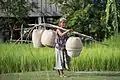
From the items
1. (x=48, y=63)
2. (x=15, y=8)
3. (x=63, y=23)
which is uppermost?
(x=15, y=8)

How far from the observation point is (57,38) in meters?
8.45

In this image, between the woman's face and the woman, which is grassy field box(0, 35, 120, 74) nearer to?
the woman

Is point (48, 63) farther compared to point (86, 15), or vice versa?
point (86, 15)

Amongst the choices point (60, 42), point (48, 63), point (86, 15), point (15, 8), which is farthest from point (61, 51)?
point (15, 8)

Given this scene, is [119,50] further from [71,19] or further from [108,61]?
[71,19]

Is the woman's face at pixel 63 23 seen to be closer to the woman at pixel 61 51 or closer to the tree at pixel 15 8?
the woman at pixel 61 51

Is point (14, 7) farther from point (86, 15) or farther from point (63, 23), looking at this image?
point (63, 23)

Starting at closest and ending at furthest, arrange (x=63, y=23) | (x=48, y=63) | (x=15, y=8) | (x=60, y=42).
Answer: (x=63, y=23), (x=60, y=42), (x=48, y=63), (x=15, y=8)

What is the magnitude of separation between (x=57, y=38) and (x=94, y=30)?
10.8 meters

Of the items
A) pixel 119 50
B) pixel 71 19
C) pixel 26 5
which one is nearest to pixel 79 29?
pixel 71 19

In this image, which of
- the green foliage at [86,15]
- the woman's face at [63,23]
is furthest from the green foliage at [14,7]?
the woman's face at [63,23]

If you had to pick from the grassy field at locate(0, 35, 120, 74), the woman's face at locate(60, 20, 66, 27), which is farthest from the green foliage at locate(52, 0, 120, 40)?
the woman's face at locate(60, 20, 66, 27)

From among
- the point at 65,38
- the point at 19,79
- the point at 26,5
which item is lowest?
the point at 19,79

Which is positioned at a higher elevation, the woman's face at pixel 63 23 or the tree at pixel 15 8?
the tree at pixel 15 8
